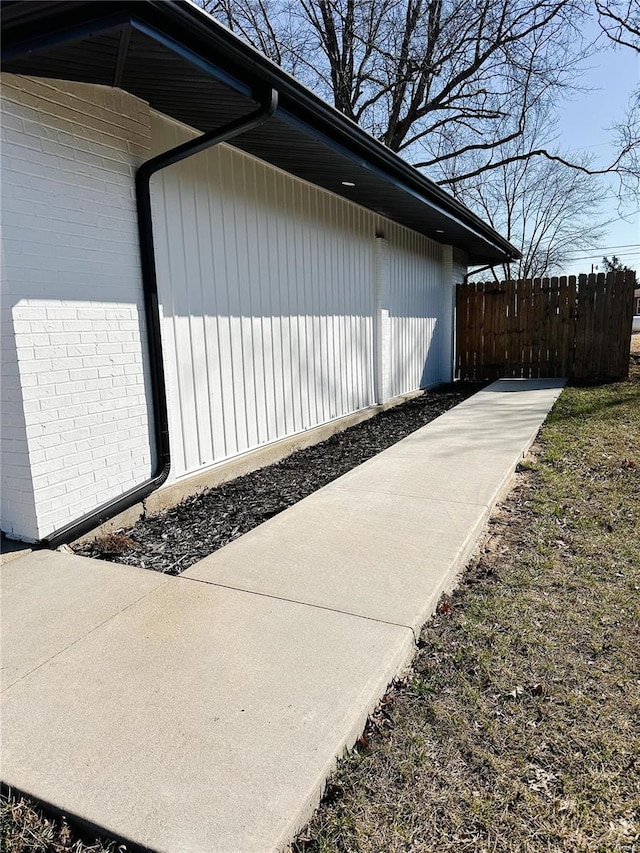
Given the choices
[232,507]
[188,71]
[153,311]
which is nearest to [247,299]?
[153,311]

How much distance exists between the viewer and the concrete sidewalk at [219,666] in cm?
155

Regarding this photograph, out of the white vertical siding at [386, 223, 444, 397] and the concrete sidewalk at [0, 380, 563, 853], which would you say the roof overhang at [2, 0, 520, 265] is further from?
the white vertical siding at [386, 223, 444, 397]

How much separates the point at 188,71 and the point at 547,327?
9530mm

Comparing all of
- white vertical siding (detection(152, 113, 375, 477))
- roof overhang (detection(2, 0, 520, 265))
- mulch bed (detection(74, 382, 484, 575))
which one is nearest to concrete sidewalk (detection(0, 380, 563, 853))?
mulch bed (detection(74, 382, 484, 575))

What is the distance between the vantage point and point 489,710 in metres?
2.01

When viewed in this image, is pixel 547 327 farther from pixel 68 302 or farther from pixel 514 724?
pixel 514 724

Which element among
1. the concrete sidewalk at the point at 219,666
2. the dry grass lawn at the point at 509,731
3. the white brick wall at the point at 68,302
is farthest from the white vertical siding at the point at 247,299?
the dry grass lawn at the point at 509,731

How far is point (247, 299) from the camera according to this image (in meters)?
5.09

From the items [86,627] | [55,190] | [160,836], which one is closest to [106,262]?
[55,190]

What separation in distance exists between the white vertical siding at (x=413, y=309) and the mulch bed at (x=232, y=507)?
2.18 m

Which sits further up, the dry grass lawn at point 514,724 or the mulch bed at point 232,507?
the mulch bed at point 232,507

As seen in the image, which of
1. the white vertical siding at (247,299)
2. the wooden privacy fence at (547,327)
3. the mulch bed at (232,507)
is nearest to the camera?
the mulch bed at (232,507)

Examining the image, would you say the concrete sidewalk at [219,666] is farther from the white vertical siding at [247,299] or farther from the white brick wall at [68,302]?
the white vertical siding at [247,299]

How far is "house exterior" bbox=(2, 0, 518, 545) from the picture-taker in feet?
9.57
